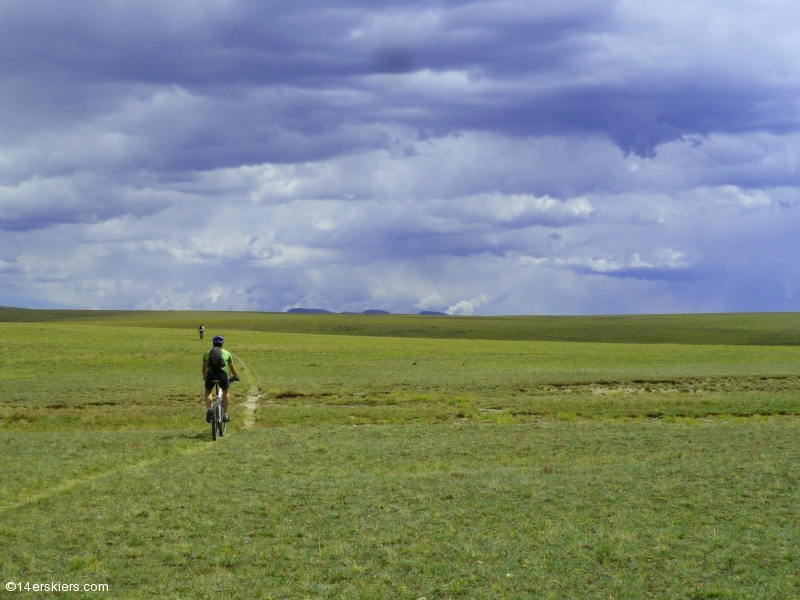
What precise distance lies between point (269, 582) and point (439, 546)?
8.93 ft

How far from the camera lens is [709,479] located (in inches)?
641

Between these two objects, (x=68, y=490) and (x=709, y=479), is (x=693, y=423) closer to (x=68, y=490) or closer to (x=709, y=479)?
(x=709, y=479)

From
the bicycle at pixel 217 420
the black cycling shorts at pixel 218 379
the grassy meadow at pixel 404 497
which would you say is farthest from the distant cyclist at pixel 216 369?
the grassy meadow at pixel 404 497

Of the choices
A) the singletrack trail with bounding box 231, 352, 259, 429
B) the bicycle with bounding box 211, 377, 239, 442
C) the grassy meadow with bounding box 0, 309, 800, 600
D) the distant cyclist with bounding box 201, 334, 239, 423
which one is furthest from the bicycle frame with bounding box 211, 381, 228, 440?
the singletrack trail with bounding box 231, 352, 259, 429

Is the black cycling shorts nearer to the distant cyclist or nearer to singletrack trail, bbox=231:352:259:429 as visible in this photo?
the distant cyclist

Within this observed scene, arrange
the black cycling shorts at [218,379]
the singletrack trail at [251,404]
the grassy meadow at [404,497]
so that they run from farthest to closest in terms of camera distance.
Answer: the singletrack trail at [251,404] → the black cycling shorts at [218,379] → the grassy meadow at [404,497]

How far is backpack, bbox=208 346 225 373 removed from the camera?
2372 cm

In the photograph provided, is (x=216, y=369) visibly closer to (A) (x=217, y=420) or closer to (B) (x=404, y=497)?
(A) (x=217, y=420)

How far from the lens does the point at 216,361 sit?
2373cm

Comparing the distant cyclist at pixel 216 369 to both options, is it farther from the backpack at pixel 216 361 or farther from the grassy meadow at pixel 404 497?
the grassy meadow at pixel 404 497

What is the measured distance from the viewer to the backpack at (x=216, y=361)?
23.7 metres

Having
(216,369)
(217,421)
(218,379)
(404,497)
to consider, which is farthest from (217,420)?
(404,497)

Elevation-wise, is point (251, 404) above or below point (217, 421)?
below

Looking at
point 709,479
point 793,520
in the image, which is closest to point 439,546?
point 793,520
